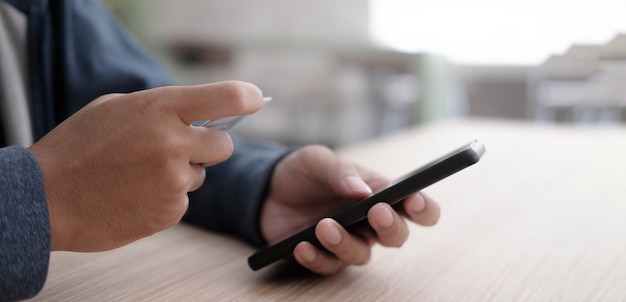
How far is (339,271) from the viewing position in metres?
0.48

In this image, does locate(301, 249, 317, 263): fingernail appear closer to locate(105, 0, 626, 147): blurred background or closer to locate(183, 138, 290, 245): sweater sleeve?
locate(183, 138, 290, 245): sweater sleeve

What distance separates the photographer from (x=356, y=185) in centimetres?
47

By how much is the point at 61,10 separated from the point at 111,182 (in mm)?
352

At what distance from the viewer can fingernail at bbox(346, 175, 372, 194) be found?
0.47 m

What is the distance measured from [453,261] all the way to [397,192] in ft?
0.43

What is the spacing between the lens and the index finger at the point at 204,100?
351 mm

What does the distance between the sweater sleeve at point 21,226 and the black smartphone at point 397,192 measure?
170 millimetres

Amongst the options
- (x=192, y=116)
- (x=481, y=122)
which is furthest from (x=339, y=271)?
(x=481, y=122)

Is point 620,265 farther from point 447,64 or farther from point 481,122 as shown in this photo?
point 447,64

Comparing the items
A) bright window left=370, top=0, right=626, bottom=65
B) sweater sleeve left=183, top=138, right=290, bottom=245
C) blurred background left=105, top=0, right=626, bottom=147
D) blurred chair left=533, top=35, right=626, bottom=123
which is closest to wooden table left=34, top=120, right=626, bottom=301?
sweater sleeve left=183, top=138, right=290, bottom=245

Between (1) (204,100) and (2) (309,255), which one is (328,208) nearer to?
(2) (309,255)

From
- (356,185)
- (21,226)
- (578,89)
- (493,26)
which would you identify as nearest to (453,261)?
(356,185)

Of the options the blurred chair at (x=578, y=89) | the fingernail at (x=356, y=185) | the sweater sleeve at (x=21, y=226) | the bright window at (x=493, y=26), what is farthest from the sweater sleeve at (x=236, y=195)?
the bright window at (x=493, y=26)

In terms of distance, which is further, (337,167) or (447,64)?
(447,64)
